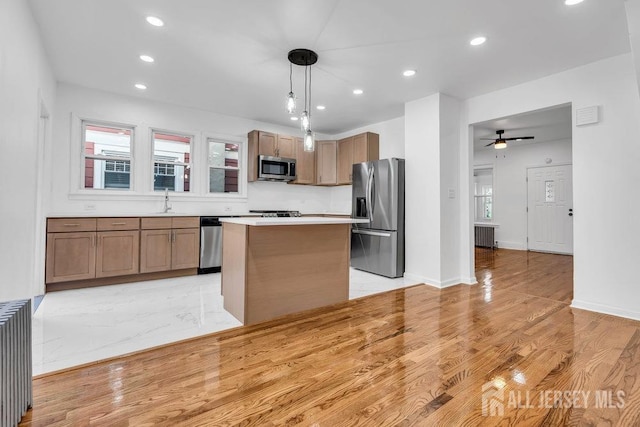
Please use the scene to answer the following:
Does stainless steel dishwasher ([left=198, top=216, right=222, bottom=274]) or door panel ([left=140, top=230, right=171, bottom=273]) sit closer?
door panel ([left=140, top=230, right=171, bottom=273])

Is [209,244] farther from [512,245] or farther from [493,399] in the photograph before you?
[512,245]

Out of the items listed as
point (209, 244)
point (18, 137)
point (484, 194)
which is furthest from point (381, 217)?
point (484, 194)

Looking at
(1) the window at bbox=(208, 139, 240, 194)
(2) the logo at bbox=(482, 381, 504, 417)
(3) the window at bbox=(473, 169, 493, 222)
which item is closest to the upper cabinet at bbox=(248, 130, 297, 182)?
(1) the window at bbox=(208, 139, 240, 194)

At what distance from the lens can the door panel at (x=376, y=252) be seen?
445cm

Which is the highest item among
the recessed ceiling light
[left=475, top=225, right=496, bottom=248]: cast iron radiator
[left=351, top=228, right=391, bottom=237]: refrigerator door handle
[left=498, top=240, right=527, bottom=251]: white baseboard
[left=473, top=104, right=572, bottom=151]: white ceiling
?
[left=473, top=104, right=572, bottom=151]: white ceiling

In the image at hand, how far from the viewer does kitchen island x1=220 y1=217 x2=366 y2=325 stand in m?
2.71

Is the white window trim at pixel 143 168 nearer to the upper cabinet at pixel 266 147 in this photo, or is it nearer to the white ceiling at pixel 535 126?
the upper cabinet at pixel 266 147

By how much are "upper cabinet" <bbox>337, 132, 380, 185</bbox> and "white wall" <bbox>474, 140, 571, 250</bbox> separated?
13.7ft

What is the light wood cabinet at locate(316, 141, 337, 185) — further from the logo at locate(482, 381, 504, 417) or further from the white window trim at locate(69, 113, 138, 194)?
the logo at locate(482, 381, 504, 417)

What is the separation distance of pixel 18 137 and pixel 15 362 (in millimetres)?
1787

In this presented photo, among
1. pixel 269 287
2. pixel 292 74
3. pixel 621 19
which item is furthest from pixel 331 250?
pixel 621 19

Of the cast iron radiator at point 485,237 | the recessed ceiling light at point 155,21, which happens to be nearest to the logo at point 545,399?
the recessed ceiling light at point 155,21

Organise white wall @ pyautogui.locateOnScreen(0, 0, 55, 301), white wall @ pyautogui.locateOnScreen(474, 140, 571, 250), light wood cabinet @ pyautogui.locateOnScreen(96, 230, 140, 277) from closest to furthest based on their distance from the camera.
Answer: white wall @ pyautogui.locateOnScreen(0, 0, 55, 301), light wood cabinet @ pyautogui.locateOnScreen(96, 230, 140, 277), white wall @ pyautogui.locateOnScreen(474, 140, 571, 250)

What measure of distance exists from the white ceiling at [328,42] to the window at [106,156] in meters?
0.62
